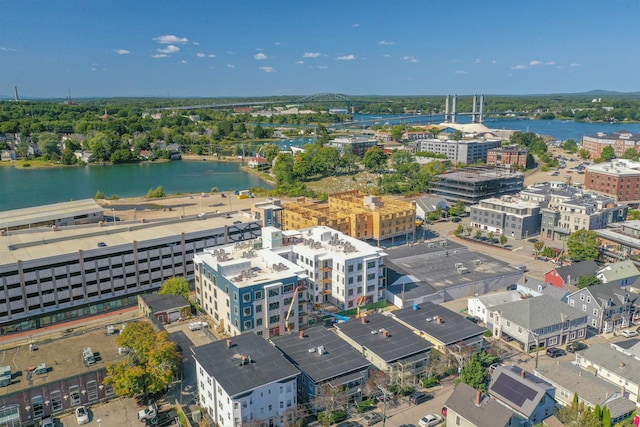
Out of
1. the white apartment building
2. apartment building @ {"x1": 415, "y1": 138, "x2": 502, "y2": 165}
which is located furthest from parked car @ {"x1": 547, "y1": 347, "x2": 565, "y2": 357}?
apartment building @ {"x1": 415, "y1": 138, "x2": 502, "y2": 165}

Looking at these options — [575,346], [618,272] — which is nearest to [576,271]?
[618,272]

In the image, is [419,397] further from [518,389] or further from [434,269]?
[434,269]

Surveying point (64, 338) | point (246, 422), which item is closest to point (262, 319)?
point (246, 422)

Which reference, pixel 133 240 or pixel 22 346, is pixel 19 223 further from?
pixel 22 346

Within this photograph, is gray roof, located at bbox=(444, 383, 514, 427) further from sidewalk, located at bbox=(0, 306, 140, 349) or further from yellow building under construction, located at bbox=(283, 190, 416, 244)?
yellow building under construction, located at bbox=(283, 190, 416, 244)

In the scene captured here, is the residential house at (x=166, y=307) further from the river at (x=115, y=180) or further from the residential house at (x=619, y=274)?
the river at (x=115, y=180)
